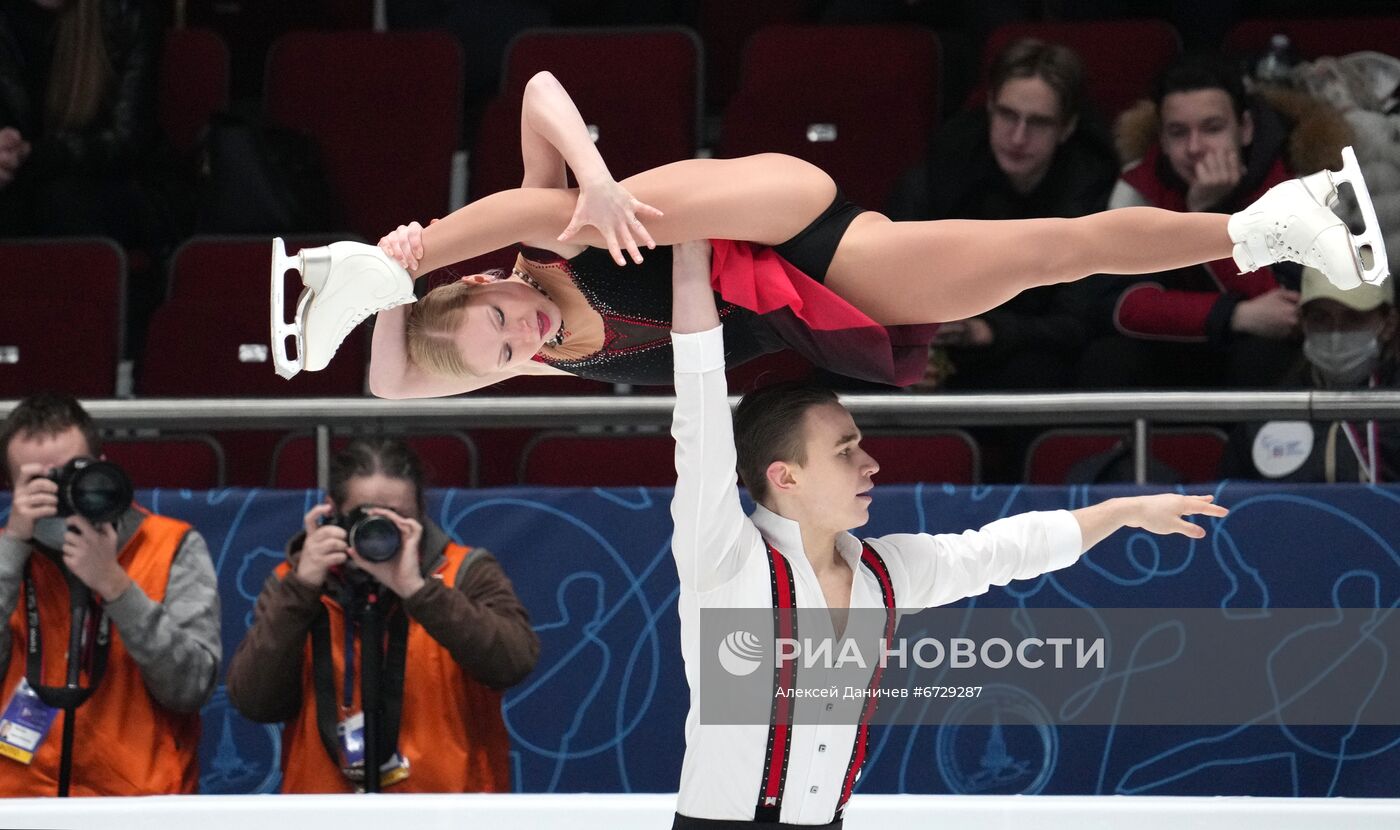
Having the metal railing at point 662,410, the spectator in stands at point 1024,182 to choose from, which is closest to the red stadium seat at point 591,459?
the metal railing at point 662,410

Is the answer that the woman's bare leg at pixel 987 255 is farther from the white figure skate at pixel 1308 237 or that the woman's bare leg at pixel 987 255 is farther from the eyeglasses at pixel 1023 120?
the eyeglasses at pixel 1023 120

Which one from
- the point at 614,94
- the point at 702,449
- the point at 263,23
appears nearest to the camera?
the point at 702,449

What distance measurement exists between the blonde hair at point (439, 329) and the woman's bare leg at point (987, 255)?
568 millimetres

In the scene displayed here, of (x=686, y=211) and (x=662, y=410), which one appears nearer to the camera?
(x=686, y=211)

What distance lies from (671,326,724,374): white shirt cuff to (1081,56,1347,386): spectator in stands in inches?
72.9

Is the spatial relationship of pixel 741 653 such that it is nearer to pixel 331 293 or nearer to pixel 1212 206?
pixel 331 293

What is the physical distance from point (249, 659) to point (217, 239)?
1.82 metres

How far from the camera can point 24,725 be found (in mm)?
3299

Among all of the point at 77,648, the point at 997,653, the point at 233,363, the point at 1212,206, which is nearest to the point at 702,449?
the point at 997,653

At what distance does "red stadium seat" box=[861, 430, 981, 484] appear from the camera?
13.1 feet

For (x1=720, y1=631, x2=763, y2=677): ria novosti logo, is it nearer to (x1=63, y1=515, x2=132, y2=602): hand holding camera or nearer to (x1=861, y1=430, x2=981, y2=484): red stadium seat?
(x1=63, y1=515, x2=132, y2=602): hand holding camera

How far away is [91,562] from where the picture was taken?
3.27 m

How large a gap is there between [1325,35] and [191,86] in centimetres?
339

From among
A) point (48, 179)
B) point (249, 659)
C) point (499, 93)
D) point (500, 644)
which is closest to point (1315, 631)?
point (500, 644)
